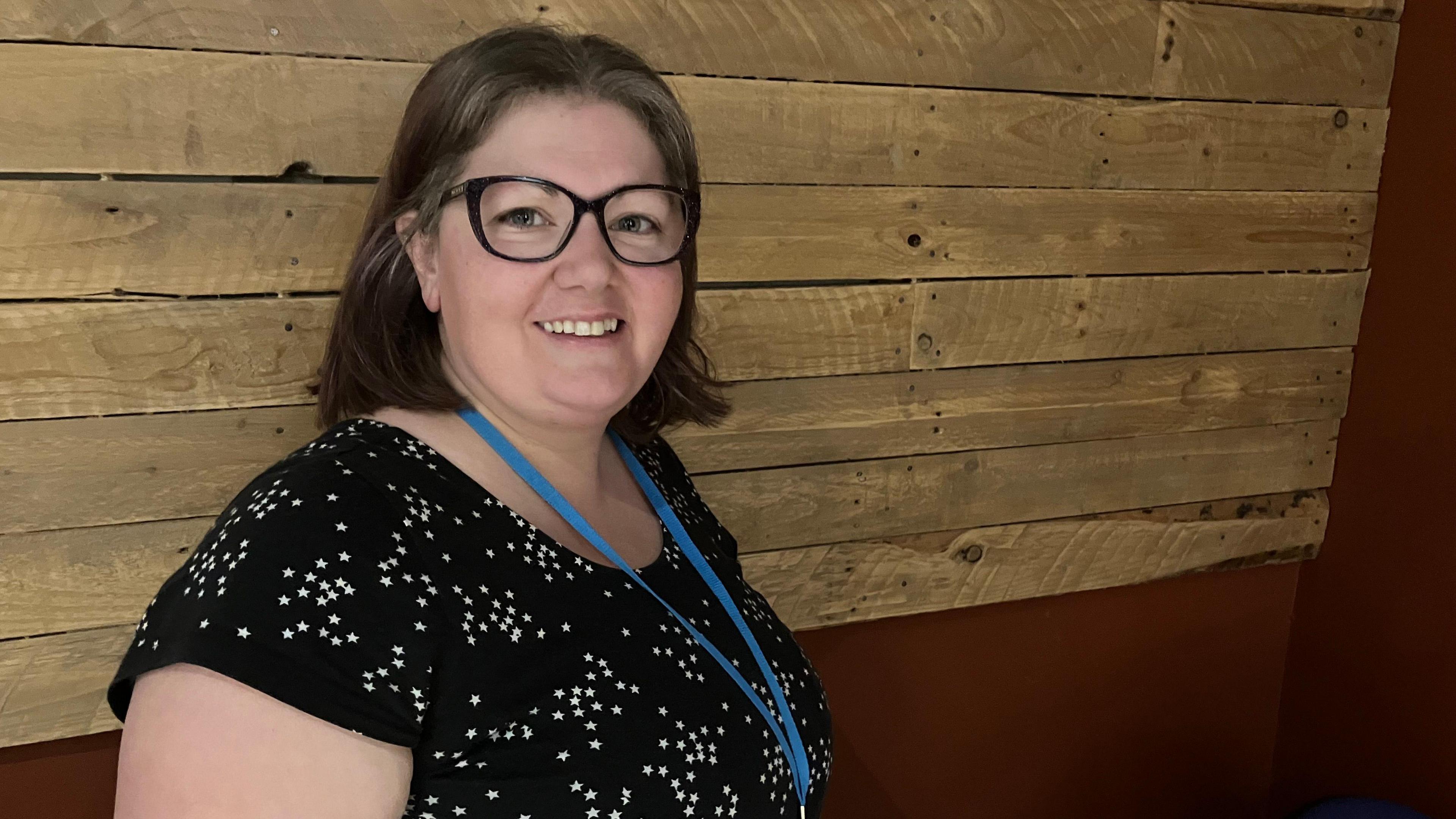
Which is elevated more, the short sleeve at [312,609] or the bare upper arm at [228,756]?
the short sleeve at [312,609]

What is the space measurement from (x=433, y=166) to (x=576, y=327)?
20cm

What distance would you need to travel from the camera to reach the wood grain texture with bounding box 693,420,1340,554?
69.5 inches

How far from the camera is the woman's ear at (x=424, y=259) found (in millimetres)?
1094

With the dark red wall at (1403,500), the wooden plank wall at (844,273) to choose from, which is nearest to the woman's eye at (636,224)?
the wooden plank wall at (844,273)

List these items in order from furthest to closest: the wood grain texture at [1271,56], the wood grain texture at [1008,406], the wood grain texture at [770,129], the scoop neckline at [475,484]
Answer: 1. the wood grain texture at [1271,56]
2. the wood grain texture at [1008,406]
3. the wood grain texture at [770,129]
4. the scoop neckline at [475,484]

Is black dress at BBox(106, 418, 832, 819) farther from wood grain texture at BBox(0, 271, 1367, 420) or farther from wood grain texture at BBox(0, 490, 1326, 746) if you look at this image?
wood grain texture at BBox(0, 490, 1326, 746)

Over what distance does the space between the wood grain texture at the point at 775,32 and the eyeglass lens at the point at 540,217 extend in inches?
18.9

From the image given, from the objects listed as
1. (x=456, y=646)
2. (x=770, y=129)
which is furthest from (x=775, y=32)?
(x=456, y=646)

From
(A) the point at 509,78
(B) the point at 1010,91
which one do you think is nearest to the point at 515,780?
(A) the point at 509,78

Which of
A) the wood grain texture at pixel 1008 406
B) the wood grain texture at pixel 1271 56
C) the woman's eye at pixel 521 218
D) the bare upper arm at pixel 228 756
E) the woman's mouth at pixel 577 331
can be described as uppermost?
the wood grain texture at pixel 1271 56

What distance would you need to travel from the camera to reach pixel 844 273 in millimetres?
1706

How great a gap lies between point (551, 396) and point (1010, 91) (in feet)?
3.39

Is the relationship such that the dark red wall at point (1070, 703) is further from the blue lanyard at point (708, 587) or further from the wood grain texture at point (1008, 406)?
the blue lanyard at point (708, 587)

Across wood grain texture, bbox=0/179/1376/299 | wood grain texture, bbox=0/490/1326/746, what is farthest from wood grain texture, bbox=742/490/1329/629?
wood grain texture, bbox=0/179/1376/299
